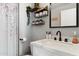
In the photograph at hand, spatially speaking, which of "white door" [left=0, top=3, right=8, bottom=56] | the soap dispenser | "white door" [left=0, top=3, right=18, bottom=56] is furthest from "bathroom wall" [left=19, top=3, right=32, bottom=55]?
the soap dispenser

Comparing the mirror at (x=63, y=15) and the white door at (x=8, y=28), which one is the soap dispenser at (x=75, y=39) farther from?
the white door at (x=8, y=28)

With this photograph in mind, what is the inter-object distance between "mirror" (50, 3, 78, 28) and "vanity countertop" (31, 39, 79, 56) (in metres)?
0.22

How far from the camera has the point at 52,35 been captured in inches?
50.9

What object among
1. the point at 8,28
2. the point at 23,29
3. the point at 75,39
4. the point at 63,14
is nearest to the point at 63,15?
the point at 63,14

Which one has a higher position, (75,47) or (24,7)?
(24,7)

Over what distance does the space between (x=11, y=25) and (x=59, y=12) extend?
2.14ft

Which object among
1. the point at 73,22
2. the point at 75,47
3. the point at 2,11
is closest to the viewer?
the point at 75,47

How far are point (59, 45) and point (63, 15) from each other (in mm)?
376

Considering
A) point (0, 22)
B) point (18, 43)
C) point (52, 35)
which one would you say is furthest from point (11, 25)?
point (52, 35)

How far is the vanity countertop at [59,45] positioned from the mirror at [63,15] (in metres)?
0.22

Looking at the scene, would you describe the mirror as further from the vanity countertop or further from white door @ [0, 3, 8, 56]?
white door @ [0, 3, 8, 56]

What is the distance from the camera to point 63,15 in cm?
123

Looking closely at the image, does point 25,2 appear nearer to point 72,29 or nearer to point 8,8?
point 8,8

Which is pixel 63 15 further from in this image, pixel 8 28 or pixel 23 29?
pixel 8 28
